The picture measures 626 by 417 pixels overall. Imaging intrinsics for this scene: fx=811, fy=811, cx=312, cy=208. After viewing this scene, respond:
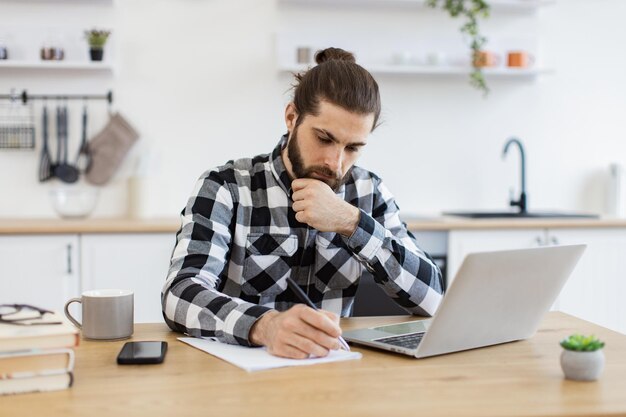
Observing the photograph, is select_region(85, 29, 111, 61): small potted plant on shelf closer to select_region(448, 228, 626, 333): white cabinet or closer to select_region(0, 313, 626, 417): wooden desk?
select_region(448, 228, 626, 333): white cabinet

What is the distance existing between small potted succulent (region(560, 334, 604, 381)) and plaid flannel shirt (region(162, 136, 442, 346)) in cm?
60

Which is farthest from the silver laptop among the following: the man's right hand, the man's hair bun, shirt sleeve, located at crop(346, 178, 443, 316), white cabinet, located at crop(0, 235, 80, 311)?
white cabinet, located at crop(0, 235, 80, 311)

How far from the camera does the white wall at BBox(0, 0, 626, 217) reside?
3.61 meters

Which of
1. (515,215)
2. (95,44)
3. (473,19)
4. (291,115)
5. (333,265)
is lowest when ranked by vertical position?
(515,215)

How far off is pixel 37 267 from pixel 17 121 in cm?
82

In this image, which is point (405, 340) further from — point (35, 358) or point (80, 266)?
point (80, 266)

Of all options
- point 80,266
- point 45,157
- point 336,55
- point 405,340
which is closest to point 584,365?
point 405,340

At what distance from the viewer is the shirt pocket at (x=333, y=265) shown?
1.90m

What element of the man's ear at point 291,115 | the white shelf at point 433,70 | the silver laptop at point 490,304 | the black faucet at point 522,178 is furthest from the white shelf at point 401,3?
the silver laptop at point 490,304

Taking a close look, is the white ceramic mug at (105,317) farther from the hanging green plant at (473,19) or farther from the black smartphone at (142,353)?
the hanging green plant at (473,19)

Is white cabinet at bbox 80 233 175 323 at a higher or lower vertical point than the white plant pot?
lower

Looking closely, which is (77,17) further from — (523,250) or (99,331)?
(523,250)

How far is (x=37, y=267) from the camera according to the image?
3.06 m

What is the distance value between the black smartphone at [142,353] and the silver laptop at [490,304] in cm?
33
